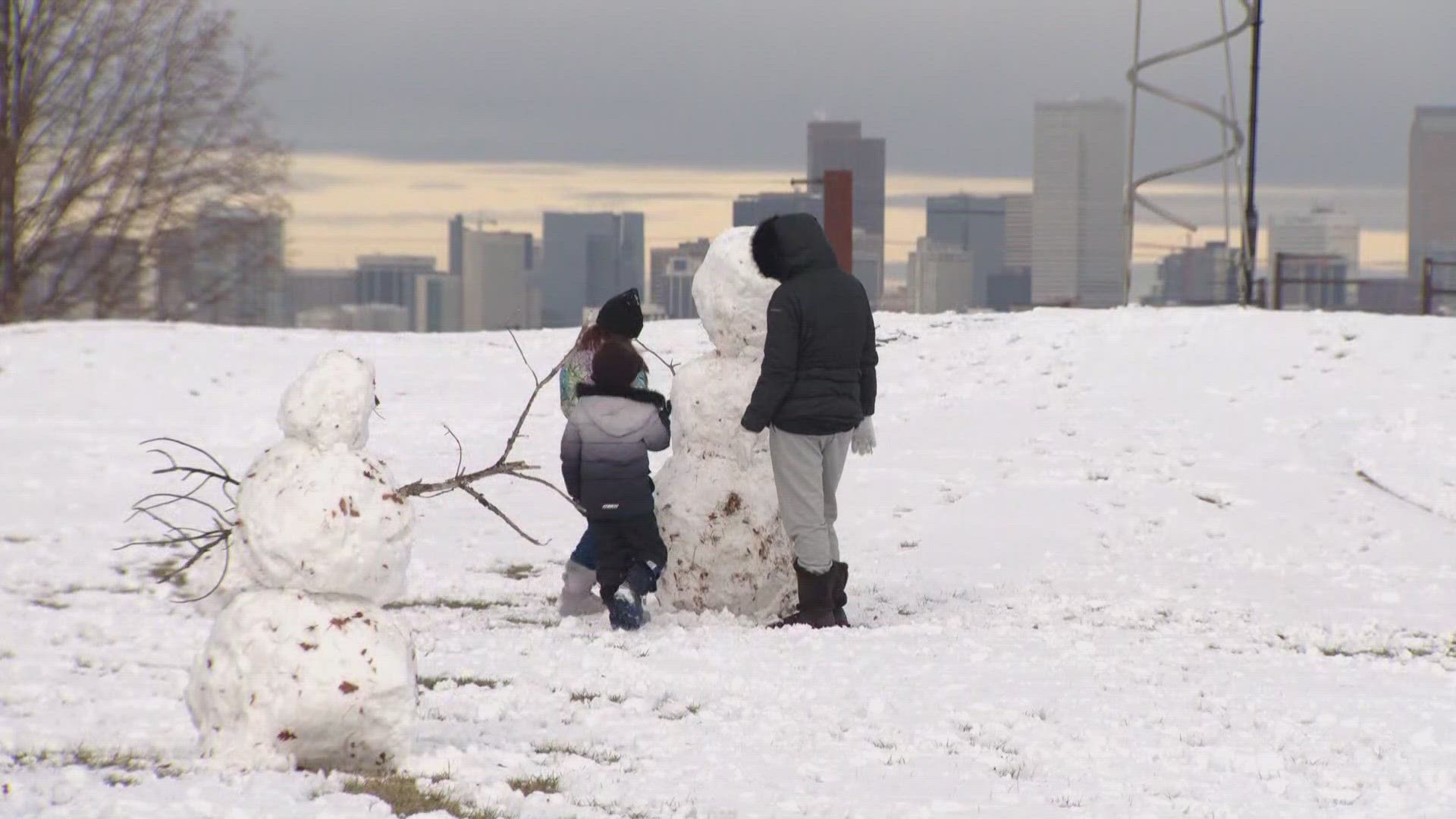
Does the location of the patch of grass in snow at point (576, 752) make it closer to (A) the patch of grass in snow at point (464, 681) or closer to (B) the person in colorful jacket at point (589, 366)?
(A) the patch of grass in snow at point (464, 681)

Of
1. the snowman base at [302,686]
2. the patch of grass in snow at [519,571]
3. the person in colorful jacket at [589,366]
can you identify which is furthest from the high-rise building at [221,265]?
the snowman base at [302,686]

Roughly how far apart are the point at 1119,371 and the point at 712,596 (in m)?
10.5

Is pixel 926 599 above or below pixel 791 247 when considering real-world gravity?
below

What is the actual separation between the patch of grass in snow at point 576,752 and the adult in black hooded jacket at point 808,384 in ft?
9.95

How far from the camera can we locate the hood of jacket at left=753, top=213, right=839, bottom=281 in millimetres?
9266

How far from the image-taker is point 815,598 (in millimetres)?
9258

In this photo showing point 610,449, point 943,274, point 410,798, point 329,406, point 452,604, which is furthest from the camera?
point 943,274

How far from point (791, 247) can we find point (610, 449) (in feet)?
5.34

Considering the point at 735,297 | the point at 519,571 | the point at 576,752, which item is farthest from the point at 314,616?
the point at 519,571

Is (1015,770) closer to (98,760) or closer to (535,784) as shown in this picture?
(535,784)

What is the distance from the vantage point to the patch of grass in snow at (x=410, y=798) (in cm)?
526

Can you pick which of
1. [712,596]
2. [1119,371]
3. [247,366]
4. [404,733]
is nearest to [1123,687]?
[712,596]

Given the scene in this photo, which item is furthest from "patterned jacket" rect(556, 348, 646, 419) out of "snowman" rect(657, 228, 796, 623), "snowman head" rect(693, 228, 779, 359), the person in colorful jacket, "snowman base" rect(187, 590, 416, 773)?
"snowman base" rect(187, 590, 416, 773)

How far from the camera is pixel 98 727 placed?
21.7 feet
